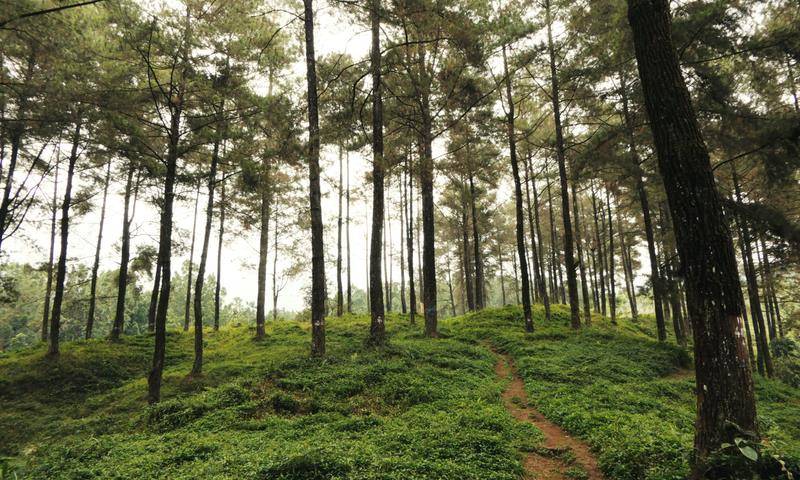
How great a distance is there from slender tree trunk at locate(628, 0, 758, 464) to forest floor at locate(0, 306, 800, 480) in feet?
1.59

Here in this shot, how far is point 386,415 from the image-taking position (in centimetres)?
738

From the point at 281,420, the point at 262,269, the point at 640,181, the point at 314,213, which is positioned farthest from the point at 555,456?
the point at 262,269

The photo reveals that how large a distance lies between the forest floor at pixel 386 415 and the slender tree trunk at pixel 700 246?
1.59 ft

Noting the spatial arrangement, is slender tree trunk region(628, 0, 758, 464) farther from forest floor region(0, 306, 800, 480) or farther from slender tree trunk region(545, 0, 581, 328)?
slender tree trunk region(545, 0, 581, 328)

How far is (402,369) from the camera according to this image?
32.0 ft

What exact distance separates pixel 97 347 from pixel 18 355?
337 cm

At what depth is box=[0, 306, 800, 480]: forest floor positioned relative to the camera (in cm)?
498

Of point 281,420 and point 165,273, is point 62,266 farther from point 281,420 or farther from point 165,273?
point 281,420

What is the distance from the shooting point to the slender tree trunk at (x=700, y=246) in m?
3.76

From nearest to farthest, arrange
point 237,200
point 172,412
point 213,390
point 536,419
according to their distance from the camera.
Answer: point 536,419 < point 172,412 < point 213,390 < point 237,200

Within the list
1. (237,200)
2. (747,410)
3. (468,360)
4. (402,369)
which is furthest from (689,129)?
(237,200)

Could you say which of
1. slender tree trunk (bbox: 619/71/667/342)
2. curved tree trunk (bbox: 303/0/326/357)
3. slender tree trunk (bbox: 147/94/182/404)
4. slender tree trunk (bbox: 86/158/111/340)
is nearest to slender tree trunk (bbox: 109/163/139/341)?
slender tree trunk (bbox: 86/158/111/340)

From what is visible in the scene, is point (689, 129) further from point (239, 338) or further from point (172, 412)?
point (239, 338)

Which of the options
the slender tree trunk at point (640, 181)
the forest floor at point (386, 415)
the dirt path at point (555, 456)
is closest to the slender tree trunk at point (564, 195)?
the forest floor at point (386, 415)
